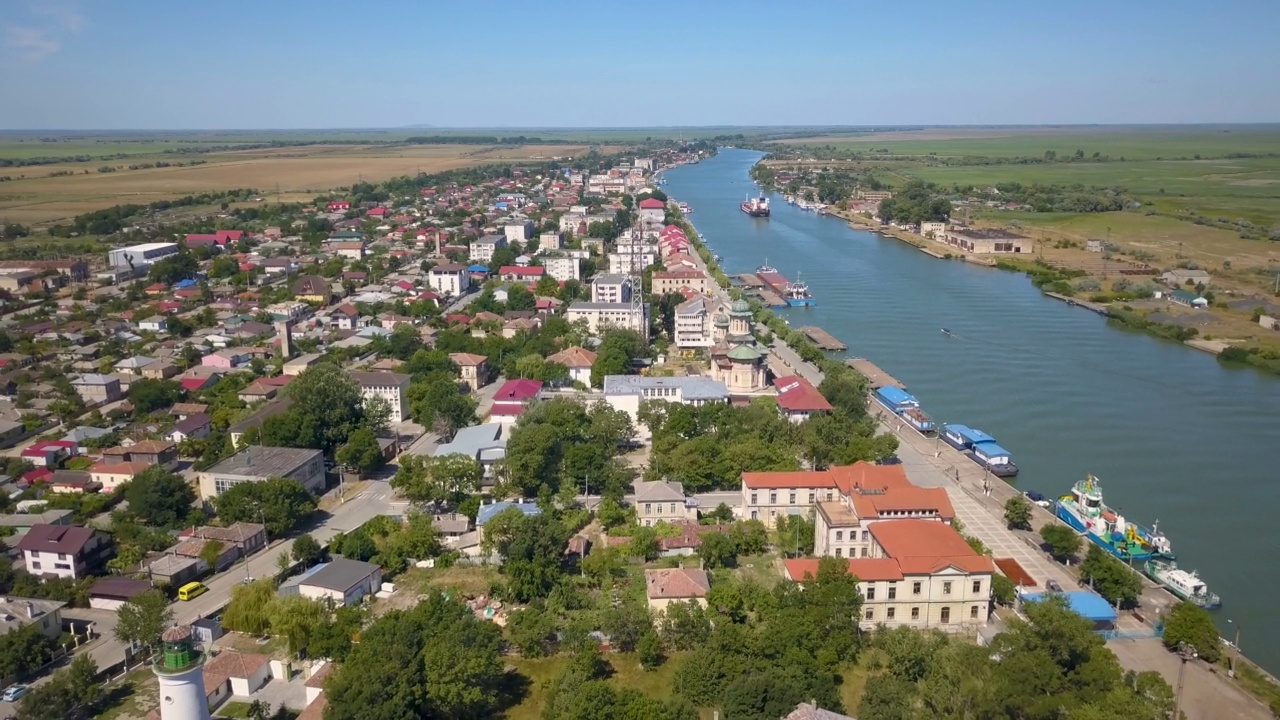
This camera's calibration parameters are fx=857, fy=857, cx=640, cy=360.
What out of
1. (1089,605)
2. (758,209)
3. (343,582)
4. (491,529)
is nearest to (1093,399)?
(1089,605)

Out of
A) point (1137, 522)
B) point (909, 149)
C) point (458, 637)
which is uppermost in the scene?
point (909, 149)

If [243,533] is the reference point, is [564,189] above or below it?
above

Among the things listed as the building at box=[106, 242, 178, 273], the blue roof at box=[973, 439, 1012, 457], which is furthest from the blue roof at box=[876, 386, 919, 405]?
the building at box=[106, 242, 178, 273]

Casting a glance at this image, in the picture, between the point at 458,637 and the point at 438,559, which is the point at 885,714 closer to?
the point at 458,637

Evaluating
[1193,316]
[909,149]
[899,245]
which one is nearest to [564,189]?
[899,245]

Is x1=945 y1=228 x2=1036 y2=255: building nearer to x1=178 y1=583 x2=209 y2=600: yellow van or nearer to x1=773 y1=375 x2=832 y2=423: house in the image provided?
x1=773 y1=375 x2=832 y2=423: house

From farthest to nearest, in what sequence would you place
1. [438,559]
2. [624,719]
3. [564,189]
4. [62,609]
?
[564,189]
[438,559]
[62,609]
[624,719]

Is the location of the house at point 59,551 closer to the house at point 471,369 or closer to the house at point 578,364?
the house at point 471,369

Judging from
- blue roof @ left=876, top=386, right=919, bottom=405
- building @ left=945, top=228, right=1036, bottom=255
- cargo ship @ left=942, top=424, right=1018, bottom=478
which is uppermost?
building @ left=945, top=228, right=1036, bottom=255
